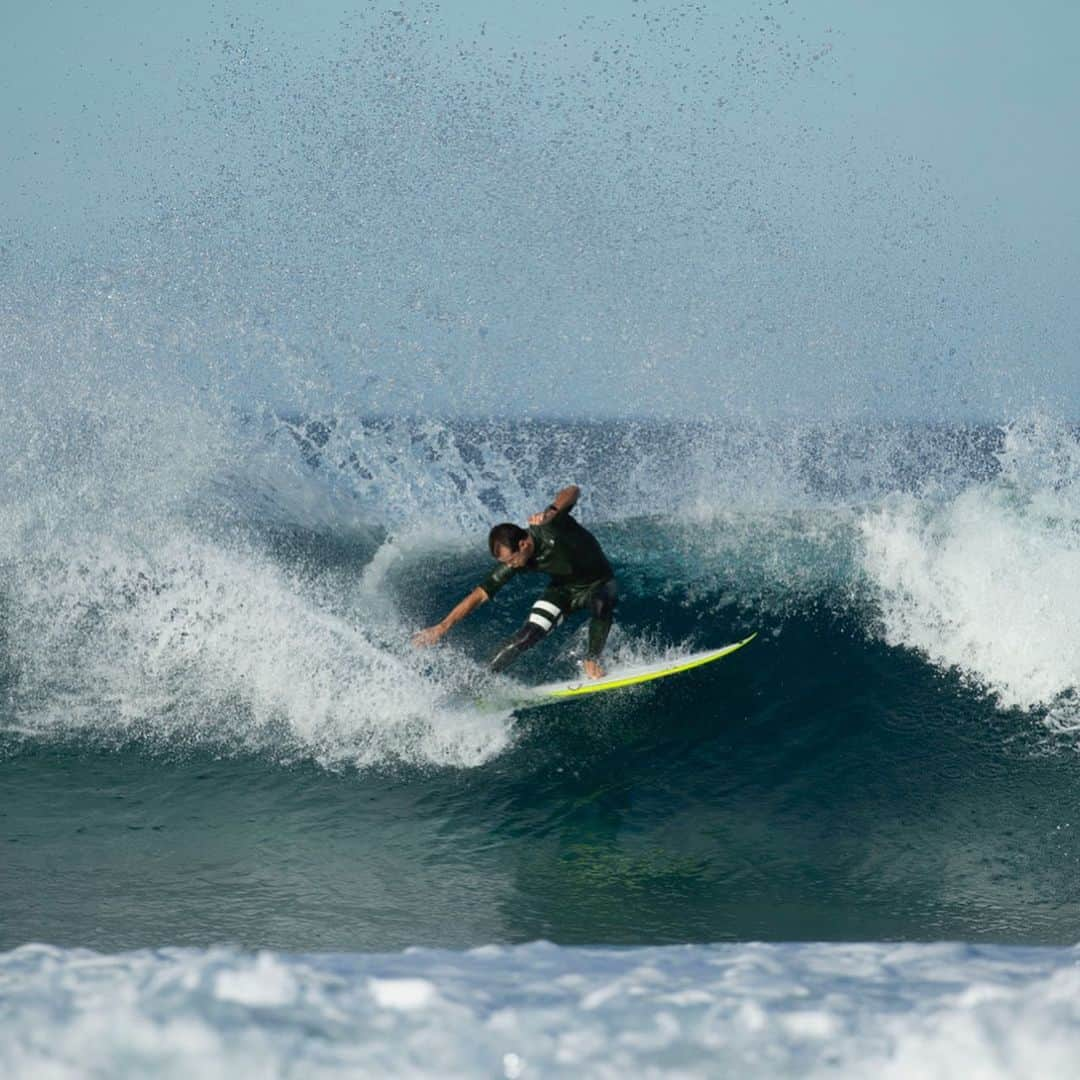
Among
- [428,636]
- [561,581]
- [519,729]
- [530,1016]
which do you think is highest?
[561,581]

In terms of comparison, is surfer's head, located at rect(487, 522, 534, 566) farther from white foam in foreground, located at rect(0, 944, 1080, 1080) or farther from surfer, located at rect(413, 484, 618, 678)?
white foam in foreground, located at rect(0, 944, 1080, 1080)

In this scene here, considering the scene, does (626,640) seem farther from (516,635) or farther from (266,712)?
(266,712)

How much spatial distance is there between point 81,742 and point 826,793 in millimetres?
4906

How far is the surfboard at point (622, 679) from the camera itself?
801cm

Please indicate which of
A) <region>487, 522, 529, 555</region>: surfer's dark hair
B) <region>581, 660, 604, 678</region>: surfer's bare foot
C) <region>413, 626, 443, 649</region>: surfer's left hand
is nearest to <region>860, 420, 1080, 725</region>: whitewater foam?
<region>581, 660, 604, 678</region>: surfer's bare foot

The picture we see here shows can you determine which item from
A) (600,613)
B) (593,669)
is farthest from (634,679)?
(600,613)

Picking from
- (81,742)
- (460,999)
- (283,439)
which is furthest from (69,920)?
(283,439)

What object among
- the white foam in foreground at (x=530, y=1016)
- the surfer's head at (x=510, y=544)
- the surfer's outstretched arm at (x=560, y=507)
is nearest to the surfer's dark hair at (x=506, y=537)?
the surfer's head at (x=510, y=544)

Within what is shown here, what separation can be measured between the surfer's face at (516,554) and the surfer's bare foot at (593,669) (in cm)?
102

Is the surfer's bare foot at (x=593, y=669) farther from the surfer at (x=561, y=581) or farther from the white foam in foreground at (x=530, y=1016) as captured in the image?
the white foam in foreground at (x=530, y=1016)

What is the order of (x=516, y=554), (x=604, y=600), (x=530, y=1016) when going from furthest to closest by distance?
(x=604, y=600)
(x=516, y=554)
(x=530, y=1016)

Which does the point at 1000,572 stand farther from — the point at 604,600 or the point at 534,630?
the point at 534,630

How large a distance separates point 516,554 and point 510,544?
0.10 m

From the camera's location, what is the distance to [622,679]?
8156mm
